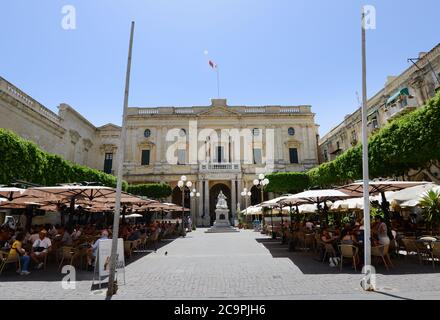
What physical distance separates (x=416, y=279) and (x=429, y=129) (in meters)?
10.9

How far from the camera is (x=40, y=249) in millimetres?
9195

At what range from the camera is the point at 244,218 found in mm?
A: 33875

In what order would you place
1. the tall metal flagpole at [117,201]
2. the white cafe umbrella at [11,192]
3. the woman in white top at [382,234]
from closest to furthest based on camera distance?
the tall metal flagpole at [117,201]
the woman in white top at [382,234]
the white cafe umbrella at [11,192]

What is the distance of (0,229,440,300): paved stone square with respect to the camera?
585 cm

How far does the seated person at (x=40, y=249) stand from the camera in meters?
8.88

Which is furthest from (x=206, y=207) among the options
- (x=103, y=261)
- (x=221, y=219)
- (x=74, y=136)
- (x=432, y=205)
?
(x=103, y=261)

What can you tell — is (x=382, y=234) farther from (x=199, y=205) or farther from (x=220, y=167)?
(x=220, y=167)

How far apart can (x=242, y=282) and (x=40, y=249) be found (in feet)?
21.6

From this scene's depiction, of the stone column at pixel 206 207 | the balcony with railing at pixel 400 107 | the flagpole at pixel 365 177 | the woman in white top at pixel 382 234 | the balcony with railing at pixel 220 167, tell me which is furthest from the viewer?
the balcony with railing at pixel 220 167

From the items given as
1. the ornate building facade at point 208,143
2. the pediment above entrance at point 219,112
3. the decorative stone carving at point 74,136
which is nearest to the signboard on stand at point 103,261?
the decorative stone carving at point 74,136

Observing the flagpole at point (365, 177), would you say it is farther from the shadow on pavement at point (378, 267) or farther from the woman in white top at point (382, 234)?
the woman in white top at point (382, 234)

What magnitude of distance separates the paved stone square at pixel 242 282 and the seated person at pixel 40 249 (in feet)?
1.93

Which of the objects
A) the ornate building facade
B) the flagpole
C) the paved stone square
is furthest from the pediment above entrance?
the flagpole

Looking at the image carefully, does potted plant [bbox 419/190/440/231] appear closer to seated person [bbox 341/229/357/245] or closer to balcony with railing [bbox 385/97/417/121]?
seated person [bbox 341/229/357/245]
